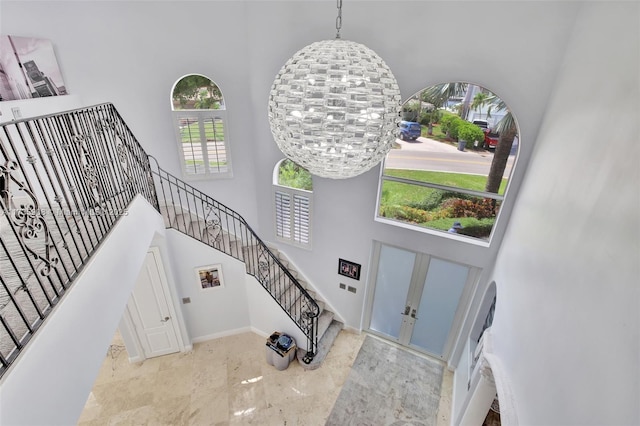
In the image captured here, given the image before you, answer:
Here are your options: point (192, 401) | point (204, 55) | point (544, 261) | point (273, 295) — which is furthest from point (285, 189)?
point (544, 261)

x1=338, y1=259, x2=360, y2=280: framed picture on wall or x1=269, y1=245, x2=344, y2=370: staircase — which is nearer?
x1=269, y1=245, x2=344, y2=370: staircase

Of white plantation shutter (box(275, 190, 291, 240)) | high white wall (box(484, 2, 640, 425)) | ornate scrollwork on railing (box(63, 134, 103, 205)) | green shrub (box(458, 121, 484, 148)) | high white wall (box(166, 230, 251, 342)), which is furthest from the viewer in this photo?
white plantation shutter (box(275, 190, 291, 240))

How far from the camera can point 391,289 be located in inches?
223

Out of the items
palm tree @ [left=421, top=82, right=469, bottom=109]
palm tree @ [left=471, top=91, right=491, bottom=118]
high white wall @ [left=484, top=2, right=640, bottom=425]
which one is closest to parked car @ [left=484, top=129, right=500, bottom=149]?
palm tree @ [left=471, top=91, right=491, bottom=118]

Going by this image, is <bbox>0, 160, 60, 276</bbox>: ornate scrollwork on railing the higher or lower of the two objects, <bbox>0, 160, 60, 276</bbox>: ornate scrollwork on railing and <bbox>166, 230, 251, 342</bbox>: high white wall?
the higher

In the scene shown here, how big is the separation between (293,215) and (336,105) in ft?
15.1

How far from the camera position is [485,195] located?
14.0ft

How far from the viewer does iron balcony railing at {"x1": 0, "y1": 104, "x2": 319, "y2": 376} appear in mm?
1670

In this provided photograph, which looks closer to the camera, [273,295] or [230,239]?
[273,295]

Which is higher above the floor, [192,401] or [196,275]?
[196,275]

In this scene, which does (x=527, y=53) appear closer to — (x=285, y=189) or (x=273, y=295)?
(x=285, y=189)

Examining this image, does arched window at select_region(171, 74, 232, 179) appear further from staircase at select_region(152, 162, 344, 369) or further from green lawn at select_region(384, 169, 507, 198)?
green lawn at select_region(384, 169, 507, 198)

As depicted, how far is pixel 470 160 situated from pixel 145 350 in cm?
647

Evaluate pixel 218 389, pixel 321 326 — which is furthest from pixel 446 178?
pixel 218 389
